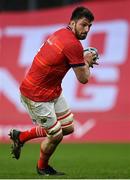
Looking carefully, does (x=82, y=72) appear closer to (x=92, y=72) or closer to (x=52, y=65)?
(x=52, y=65)

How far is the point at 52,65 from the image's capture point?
11453mm

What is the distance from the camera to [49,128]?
11555mm

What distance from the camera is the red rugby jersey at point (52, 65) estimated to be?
36.8 ft

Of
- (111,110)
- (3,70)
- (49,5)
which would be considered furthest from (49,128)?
(49,5)

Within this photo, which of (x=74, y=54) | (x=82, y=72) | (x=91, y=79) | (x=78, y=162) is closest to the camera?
(x=74, y=54)

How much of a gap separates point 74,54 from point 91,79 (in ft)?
27.8

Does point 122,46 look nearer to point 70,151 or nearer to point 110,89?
point 110,89

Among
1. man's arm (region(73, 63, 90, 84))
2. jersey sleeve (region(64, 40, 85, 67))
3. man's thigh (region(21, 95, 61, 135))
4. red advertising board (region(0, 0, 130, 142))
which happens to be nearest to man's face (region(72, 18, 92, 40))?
jersey sleeve (region(64, 40, 85, 67))

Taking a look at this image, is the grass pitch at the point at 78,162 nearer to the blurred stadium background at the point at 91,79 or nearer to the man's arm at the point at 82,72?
the blurred stadium background at the point at 91,79

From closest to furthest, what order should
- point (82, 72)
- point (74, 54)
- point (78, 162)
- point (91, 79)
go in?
point (74, 54)
point (82, 72)
point (78, 162)
point (91, 79)

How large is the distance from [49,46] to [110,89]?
8.15m

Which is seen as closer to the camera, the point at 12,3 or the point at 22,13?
the point at 22,13

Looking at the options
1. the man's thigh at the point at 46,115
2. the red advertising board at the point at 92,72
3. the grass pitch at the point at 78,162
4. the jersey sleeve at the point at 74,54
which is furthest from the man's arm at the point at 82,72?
the red advertising board at the point at 92,72

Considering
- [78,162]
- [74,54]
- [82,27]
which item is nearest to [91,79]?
[78,162]
